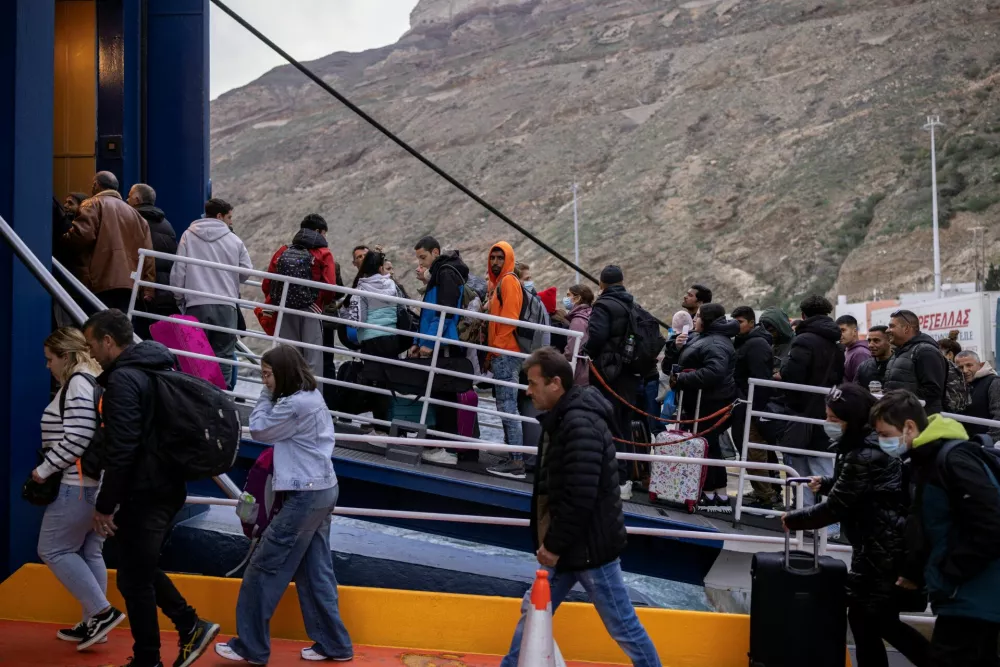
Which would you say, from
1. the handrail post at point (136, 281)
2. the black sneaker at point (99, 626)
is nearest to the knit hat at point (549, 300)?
the handrail post at point (136, 281)

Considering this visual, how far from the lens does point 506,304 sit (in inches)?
307

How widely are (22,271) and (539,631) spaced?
374cm

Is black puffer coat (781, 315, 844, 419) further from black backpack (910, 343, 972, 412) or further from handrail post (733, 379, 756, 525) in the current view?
black backpack (910, 343, 972, 412)

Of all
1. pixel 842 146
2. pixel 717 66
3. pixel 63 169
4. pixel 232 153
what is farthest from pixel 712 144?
pixel 63 169

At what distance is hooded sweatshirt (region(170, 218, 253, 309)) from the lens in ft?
25.4

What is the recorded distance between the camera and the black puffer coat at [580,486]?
4.61 meters

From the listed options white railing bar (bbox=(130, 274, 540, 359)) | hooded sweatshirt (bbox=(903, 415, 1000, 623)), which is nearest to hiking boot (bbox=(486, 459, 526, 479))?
white railing bar (bbox=(130, 274, 540, 359))

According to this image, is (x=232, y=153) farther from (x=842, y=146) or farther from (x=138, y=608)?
(x=138, y=608)

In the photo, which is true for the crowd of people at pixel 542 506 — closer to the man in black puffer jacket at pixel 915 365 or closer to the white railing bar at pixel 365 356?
the white railing bar at pixel 365 356

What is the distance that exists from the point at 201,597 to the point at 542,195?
64.4m

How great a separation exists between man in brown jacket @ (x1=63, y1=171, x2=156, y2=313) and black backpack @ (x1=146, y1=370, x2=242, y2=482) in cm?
275

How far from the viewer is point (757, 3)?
87.4 metres

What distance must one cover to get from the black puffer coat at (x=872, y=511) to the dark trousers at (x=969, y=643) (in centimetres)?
48

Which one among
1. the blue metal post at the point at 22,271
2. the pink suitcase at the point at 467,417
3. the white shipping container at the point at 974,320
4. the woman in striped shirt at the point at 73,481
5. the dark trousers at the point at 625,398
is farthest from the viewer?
the white shipping container at the point at 974,320
